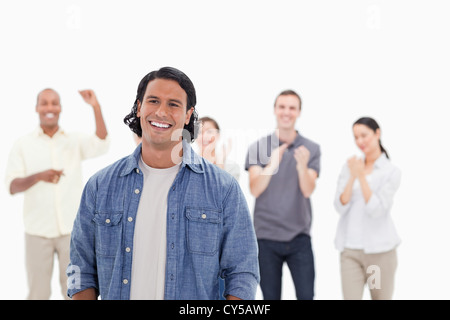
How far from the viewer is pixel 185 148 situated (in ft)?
8.49

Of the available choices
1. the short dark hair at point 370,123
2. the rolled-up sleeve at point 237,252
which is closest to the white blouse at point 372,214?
the short dark hair at point 370,123

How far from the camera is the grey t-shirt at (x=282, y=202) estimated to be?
5.23 metres

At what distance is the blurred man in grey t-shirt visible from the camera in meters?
5.20

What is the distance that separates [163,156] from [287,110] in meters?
3.03

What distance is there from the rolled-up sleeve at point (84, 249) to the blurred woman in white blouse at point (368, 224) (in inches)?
119

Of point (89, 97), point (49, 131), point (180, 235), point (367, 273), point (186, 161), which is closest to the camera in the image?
point (180, 235)

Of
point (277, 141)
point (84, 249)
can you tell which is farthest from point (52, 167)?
point (84, 249)

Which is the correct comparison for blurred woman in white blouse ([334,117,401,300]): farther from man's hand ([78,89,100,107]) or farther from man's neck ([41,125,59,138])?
man's neck ([41,125,59,138])

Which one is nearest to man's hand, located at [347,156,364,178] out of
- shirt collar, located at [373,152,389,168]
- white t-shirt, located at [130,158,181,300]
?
shirt collar, located at [373,152,389,168]

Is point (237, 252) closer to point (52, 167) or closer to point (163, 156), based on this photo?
point (163, 156)

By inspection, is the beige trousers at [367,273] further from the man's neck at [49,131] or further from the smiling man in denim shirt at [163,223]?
the smiling man in denim shirt at [163,223]

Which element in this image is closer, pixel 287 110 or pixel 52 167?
pixel 52 167

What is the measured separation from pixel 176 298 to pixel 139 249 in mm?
237

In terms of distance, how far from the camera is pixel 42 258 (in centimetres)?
526
